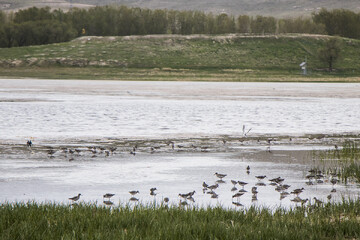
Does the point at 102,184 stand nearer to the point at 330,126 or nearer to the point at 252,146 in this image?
the point at 252,146

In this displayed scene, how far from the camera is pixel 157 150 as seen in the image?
20.9 meters

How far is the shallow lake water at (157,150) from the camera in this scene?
13799 millimetres

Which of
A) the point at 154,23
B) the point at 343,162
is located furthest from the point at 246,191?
the point at 154,23

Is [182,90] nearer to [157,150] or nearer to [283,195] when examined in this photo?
[157,150]

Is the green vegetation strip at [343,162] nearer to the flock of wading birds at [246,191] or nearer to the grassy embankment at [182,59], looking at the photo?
the flock of wading birds at [246,191]

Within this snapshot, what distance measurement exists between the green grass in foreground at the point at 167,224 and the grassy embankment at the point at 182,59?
284 ft

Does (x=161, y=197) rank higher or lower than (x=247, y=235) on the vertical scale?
Result: lower

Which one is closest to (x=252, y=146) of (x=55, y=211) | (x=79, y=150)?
(x=79, y=150)

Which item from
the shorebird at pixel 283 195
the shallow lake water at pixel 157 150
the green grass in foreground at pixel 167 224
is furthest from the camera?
the shallow lake water at pixel 157 150

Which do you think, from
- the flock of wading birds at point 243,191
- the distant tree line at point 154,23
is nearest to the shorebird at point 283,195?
the flock of wading birds at point 243,191

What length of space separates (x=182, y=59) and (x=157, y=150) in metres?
105

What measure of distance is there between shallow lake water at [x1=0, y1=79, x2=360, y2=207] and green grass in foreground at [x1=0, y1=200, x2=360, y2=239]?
7.62 ft

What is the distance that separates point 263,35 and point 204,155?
13817cm

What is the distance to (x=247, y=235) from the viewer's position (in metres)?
8.29
